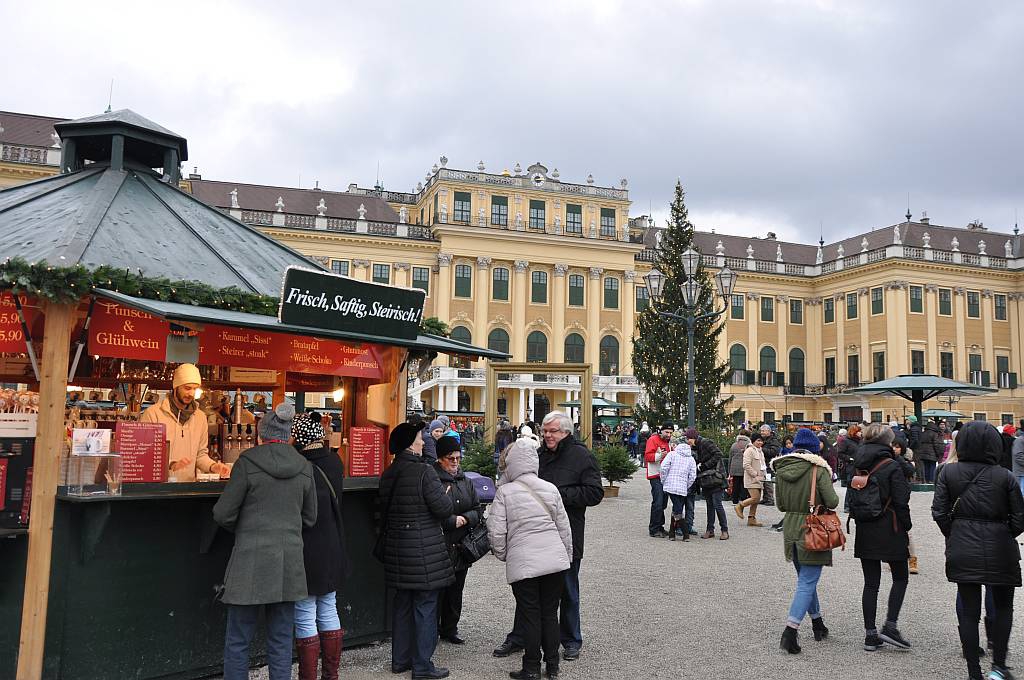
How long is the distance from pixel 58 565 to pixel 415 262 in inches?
1958

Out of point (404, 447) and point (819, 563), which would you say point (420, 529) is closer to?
point (404, 447)

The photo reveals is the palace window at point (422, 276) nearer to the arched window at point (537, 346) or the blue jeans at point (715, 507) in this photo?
the arched window at point (537, 346)

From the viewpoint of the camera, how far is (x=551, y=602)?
5805mm

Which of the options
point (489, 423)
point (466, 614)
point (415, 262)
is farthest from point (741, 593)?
point (415, 262)

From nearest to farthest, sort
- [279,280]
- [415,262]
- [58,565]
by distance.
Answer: [58,565] → [279,280] → [415,262]

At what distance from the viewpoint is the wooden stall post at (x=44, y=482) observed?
16.7 ft

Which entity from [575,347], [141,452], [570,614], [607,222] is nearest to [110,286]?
[141,452]

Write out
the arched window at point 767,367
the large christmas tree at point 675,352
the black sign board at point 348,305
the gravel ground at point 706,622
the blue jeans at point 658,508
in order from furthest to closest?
1. the arched window at point 767,367
2. the large christmas tree at point 675,352
3. the blue jeans at point 658,508
4. the gravel ground at point 706,622
5. the black sign board at point 348,305

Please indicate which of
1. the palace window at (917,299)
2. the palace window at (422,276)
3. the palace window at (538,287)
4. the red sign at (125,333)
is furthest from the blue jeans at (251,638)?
the palace window at (917,299)

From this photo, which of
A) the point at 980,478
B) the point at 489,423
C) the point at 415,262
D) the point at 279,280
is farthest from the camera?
the point at 415,262

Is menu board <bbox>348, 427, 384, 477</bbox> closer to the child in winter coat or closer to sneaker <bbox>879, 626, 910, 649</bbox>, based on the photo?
sneaker <bbox>879, 626, 910, 649</bbox>

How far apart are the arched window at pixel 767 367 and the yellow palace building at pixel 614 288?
0.10 m

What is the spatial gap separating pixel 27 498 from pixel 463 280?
163 feet

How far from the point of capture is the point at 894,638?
6.60m
